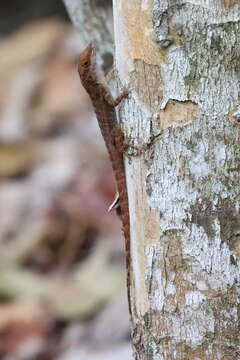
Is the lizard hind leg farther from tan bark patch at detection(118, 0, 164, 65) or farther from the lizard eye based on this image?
the lizard eye

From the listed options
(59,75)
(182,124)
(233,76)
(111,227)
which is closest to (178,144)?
(182,124)

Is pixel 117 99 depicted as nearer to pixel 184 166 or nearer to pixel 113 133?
pixel 113 133

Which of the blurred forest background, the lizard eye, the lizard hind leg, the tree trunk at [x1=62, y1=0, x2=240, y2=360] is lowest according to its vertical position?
the tree trunk at [x1=62, y1=0, x2=240, y2=360]

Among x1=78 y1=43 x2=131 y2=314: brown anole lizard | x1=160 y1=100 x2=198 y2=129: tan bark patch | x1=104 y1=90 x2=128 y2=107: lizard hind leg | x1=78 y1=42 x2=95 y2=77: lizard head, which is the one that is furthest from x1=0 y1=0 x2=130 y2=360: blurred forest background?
x1=160 y1=100 x2=198 y2=129: tan bark patch

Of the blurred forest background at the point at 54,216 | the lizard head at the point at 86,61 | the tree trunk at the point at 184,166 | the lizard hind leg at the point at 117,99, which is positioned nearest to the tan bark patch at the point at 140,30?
the tree trunk at the point at 184,166

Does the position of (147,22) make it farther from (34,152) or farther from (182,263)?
(34,152)

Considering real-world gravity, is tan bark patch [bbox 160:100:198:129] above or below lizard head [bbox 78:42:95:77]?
below

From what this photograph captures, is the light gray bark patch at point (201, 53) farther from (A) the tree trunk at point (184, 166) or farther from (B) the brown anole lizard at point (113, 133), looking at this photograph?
(B) the brown anole lizard at point (113, 133)
